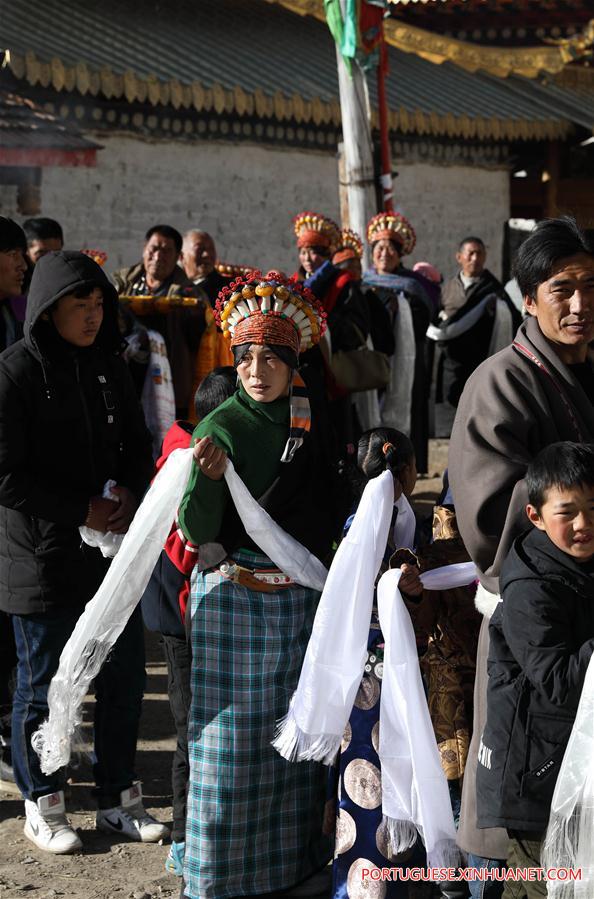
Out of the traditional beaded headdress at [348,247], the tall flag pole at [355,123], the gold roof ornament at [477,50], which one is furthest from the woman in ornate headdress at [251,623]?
the gold roof ornament at [477,50]

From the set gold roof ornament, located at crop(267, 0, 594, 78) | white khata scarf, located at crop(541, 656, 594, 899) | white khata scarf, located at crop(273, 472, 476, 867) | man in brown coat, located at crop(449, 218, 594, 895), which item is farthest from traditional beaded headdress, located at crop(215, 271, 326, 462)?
gold roof ornament, located at crop(267, 0, 594, 78)

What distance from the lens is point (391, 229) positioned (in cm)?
816

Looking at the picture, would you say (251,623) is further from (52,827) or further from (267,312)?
(52,827)

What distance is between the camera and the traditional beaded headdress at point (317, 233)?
284 inches

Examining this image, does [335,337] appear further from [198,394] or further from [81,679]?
[81,679]

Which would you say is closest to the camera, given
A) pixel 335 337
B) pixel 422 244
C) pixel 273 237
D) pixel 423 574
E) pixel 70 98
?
pixel 423 574

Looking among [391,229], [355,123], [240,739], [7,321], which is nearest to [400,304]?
[391,229]

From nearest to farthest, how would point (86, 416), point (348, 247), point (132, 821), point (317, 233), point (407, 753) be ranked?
point (407, 753)
point (86, 416)
point (132, 821)
point (317, 233)
point (348, 247)

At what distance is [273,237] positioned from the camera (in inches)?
482

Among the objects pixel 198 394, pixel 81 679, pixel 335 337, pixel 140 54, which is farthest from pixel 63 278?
pixel 140 54

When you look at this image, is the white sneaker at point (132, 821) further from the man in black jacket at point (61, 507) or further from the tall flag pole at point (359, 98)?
the tall flag pole at point (359, 98)

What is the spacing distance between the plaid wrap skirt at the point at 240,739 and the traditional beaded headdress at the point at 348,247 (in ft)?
14.2

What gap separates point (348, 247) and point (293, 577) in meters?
4.53

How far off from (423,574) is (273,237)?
936 centimetres
